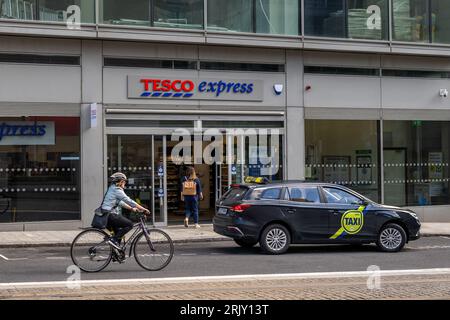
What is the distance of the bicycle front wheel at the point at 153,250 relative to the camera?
1188 centimetres

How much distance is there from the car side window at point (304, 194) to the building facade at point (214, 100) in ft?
20.9

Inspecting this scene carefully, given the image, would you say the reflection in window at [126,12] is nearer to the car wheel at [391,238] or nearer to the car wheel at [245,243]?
the car wheel at [245,243]

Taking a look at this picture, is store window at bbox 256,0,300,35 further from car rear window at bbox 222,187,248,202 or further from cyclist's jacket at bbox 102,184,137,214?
cyclist's jacket at bbox 102,184,137,214

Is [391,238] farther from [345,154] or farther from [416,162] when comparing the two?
[416,162]

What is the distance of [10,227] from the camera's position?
18.7m

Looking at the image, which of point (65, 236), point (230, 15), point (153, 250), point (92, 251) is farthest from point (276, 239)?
point (230, 15)

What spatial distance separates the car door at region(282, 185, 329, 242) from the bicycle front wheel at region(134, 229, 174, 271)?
136 inches

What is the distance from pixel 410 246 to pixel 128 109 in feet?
28.2

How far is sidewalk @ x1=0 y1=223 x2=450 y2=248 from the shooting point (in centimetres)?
1645

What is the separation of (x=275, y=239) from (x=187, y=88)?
732 centimetres

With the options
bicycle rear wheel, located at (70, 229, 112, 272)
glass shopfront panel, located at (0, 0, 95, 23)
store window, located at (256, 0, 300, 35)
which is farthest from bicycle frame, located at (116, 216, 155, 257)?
store window, located at (256, 0, 300, 35)
